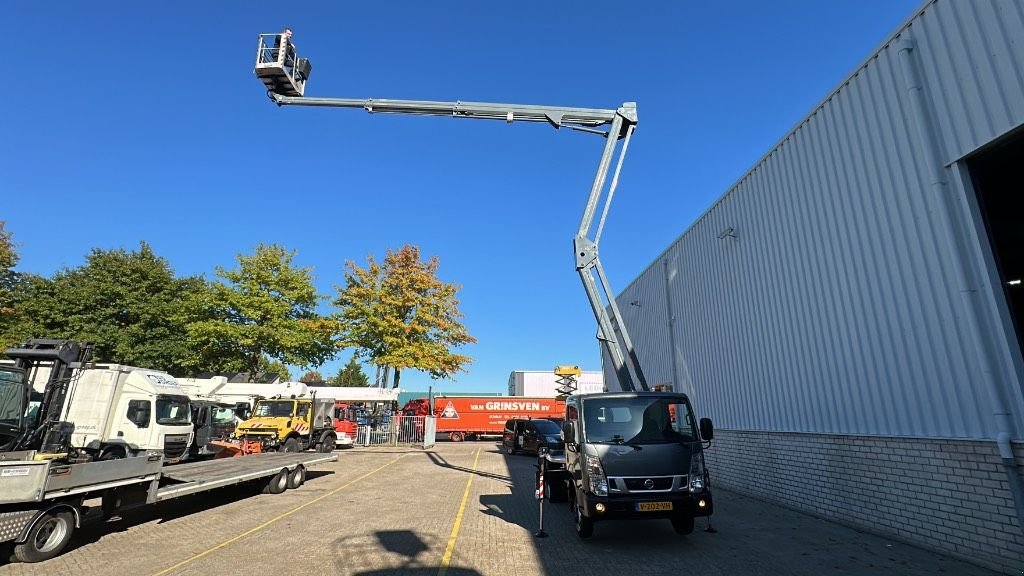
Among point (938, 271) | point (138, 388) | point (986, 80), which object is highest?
point (986, 80)


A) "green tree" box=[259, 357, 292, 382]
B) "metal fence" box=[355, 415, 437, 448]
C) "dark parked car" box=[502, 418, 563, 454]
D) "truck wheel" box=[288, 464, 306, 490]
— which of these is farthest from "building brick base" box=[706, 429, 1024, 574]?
"green tree" box=[259, 357, 292, 382]

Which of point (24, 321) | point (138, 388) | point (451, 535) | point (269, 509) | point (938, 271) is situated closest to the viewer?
point (938, 271)

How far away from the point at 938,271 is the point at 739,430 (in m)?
6.53

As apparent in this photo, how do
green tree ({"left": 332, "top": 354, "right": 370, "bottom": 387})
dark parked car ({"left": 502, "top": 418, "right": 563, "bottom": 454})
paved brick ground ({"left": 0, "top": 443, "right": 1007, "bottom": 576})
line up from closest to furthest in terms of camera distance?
paved brick ground ({"left": 0, "top": 443, "right": 1007, "bottom": 576})
dark parked car ({"left": 502, "top": 418, "right": 563, "bottom": 454})
green tree ({"left": 332, "top": 354, "right": 370, "bottom": 387})

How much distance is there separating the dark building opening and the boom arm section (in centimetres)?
569

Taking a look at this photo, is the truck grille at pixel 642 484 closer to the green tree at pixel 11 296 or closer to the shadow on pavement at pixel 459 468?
the shadow on pavement at pixel 459 468

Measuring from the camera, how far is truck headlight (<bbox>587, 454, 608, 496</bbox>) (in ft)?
22.8

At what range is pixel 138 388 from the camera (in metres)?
15.6

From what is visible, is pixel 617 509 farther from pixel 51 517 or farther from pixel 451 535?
pixel 51 517

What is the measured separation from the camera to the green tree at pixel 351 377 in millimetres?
83000

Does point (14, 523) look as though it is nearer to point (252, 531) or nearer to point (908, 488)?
point (252, 531)

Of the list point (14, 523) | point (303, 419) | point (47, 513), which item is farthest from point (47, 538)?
point (303, 419)

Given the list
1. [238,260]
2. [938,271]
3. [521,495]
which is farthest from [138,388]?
[938,271]

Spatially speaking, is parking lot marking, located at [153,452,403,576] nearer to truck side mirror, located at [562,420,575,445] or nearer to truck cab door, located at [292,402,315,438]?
truck side mirror, located at [562,420,575,445]
